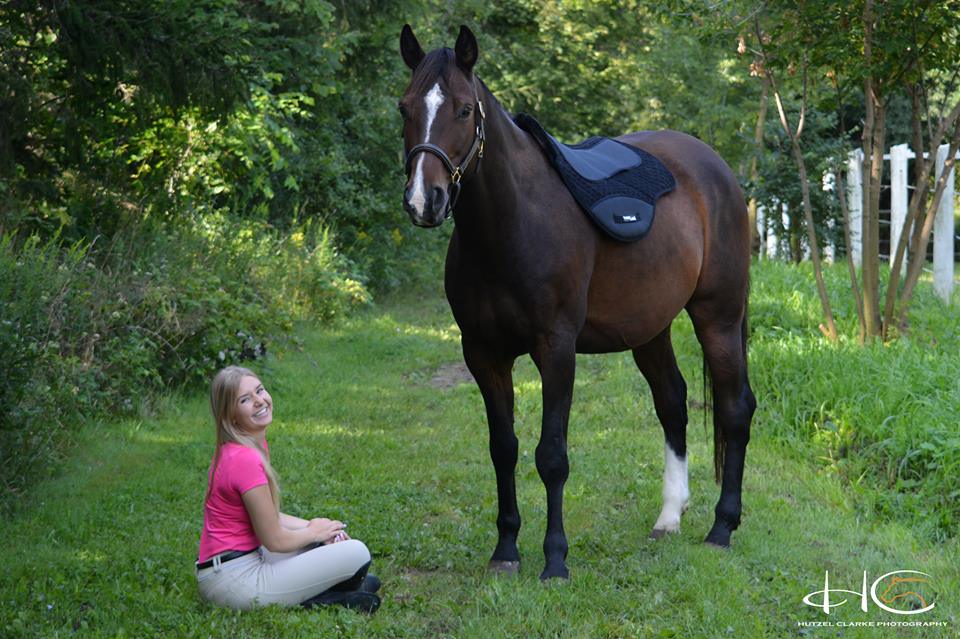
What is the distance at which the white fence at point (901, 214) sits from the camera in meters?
11.7

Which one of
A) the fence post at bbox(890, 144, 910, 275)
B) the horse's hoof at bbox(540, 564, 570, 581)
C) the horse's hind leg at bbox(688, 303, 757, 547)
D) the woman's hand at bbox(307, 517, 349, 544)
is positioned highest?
the fence post at bbox(890, 144, 910, 275)

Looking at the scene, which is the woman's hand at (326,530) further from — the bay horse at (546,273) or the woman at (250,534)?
the bay horse at (546,273)

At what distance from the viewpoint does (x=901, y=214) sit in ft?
43.4

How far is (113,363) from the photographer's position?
737 cm

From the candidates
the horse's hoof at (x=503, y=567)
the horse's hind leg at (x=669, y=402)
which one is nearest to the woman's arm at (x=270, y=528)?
the horse's hoof at (x=503, y=567)

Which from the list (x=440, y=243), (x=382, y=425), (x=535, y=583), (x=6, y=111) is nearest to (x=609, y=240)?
(x=535, y=583)

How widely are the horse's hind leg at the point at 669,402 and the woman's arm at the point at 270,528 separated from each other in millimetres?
2248

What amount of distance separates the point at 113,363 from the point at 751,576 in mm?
4532

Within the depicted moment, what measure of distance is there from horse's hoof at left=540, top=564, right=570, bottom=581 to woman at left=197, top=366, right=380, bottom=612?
34.9 inches

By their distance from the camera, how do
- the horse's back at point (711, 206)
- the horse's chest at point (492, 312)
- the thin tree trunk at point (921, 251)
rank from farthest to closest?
the thin tree trunk at point (921, 251) → the horse's back at point (711, 206) → the horse's chest at point (492, 312)

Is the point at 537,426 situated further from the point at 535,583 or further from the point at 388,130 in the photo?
the point at 388,130

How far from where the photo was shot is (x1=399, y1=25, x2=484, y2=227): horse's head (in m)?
4.13

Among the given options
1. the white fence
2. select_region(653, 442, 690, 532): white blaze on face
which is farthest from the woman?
the white fence

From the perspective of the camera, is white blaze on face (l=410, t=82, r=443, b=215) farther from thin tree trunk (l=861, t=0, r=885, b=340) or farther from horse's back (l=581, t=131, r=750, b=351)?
thin tree trunk (l=861, t=0, r=885, b=340)
